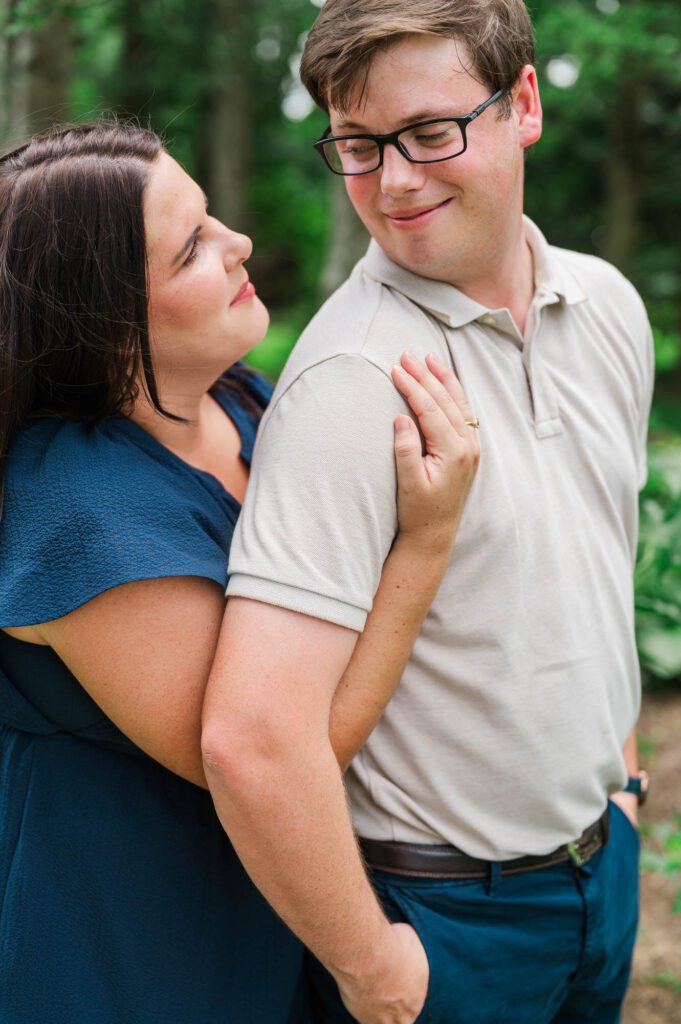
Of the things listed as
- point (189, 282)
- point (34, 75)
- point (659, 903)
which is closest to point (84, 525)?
point (189, 282)

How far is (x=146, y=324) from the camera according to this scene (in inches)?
63.7

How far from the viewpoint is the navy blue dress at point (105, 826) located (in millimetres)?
1532

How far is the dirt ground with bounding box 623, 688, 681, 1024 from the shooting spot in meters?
2.86

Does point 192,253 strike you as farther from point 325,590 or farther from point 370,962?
point 370,962

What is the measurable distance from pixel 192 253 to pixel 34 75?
11.3ft

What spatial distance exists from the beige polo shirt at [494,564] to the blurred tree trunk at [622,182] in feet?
32.8

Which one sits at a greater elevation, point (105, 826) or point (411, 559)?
point (411, 559)

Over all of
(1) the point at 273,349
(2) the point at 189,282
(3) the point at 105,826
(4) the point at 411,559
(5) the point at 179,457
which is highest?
(2) the point at 189,282

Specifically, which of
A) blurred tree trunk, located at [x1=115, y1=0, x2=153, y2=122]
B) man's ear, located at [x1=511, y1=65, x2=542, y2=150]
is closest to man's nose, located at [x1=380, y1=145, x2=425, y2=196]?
man's ear, located at [x1=511, y1=65, x2=542, y2=150]

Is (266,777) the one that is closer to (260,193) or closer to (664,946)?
(664,946)

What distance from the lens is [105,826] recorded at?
1627 mm

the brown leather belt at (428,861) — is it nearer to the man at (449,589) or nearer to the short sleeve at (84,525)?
the man at (449,589)

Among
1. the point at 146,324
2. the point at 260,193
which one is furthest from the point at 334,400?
the point at 260,193

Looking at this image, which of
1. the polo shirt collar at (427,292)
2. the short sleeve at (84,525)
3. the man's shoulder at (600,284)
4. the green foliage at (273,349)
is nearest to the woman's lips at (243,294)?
the polo shirt collar at (427,292)
